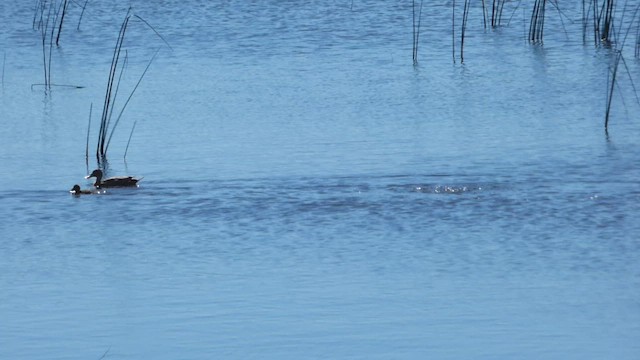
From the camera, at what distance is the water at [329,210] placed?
6.08m

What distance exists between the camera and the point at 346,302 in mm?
6453

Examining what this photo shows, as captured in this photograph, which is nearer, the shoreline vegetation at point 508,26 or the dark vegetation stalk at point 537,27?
the shoreline vegetation at point 508,26

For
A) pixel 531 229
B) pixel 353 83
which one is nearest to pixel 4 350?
pixel 531 229

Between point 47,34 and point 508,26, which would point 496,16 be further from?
point 47,34

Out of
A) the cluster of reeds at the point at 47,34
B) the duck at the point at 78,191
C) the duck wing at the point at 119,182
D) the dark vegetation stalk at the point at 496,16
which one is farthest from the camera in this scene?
the dark vegetation stalk at the point at 496,16

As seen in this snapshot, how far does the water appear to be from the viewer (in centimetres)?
608

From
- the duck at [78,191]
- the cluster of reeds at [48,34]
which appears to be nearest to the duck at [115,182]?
the duck at [78,191]

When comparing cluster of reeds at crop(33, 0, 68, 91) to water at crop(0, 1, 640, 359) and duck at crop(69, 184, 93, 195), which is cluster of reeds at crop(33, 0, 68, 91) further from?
duck at crop(69, 184, 93, 195)

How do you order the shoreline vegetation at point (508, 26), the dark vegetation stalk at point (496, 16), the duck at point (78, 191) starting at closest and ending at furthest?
the duck at point (78, 191) → the shoreline vegetation at point (508, 26) → the dark vegetation stalk at point (496, 16)

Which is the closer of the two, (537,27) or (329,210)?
(329,210)

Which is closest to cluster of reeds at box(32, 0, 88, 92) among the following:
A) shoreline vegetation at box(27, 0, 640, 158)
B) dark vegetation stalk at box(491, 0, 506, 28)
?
shoreline vegetation at box(27, 0, 640, 158)

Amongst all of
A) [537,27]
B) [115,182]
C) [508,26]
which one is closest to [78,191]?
[115,182]

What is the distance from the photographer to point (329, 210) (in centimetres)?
855

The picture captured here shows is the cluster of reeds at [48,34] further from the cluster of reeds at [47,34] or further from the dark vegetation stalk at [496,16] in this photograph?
the dark vegetation stalk at [496,16]
